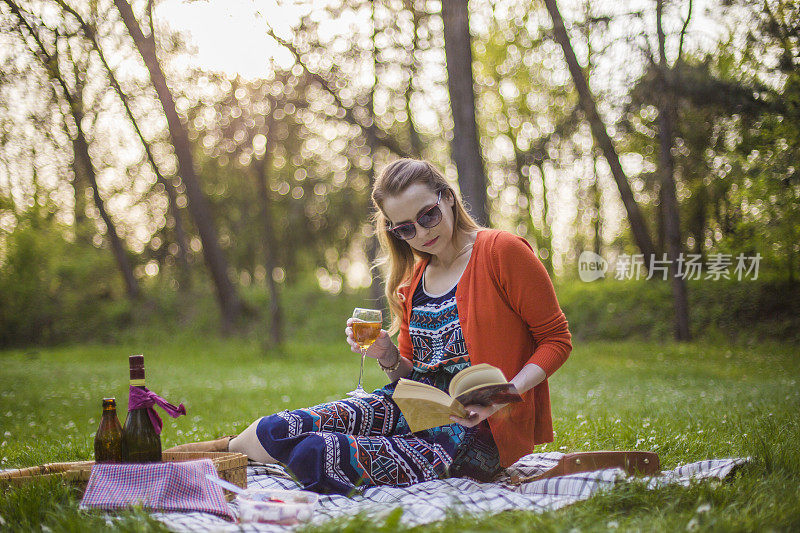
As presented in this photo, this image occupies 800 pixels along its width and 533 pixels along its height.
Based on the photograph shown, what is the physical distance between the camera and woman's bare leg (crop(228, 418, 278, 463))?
11.6 feet

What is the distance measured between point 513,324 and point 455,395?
0.75 meters

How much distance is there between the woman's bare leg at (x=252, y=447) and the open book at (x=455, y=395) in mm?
916

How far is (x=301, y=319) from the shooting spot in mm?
21141

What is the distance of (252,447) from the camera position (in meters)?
3.57

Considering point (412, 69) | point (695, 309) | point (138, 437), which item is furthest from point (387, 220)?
Answer: point (695, 309)

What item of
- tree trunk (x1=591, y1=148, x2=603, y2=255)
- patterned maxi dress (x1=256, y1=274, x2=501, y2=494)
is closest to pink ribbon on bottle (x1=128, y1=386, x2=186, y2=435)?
patterned maxi dress (x1=256, y1=274, x2=501, y2=494)

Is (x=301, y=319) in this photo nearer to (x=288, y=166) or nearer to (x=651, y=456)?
Answer: (x=288, y=166)

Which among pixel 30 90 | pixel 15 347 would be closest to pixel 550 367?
pixel 30 90

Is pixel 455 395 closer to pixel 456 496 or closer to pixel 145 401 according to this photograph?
pixel 456 496

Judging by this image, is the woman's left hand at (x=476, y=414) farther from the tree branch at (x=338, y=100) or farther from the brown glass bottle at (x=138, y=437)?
the tree branch at (x=338, y=100)

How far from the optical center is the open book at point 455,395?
281 centimetres

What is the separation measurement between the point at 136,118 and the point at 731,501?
17.0 metres

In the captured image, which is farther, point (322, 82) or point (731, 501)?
point (322, 82)

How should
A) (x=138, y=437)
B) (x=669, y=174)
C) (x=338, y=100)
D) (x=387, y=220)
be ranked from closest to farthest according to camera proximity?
1. (x=138, y=437)
2. (x=387, y=220)
3. (x=338, y=100)
4. (x=669, y=174)
